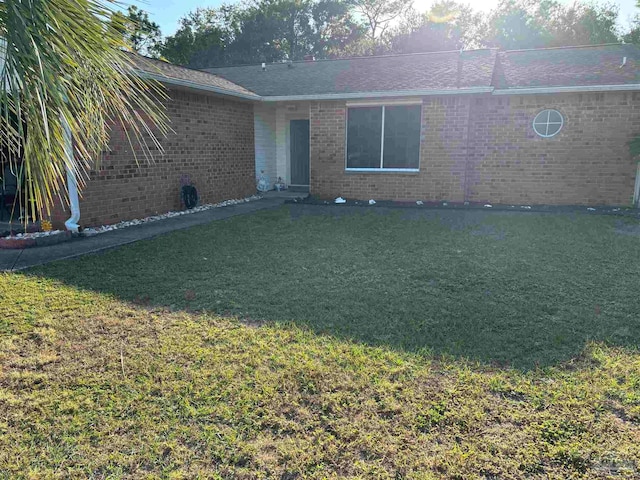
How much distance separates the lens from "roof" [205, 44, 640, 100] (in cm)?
1045

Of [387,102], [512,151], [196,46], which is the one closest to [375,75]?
[387,102]

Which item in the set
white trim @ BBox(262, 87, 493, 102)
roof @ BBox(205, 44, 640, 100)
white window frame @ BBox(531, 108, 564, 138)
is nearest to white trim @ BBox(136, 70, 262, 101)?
white trim @ BBox(262, 87, 493, 102)

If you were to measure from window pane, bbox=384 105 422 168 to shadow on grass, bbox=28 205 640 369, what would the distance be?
11.7 ft

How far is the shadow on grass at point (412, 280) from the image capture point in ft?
12.6

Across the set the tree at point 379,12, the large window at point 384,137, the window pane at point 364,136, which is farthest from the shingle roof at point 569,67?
the tree at point 379,12

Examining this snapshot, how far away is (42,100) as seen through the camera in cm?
201

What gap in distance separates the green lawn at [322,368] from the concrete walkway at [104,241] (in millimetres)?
549

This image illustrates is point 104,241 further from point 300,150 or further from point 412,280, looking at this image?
point 300,150

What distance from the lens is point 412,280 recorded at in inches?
209

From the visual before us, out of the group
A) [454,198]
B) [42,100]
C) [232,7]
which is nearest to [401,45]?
[232,7]

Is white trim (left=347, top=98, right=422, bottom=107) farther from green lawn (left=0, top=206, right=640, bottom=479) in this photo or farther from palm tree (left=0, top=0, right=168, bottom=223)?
palm tree (left=0, top=0, right=168, bottom=223)

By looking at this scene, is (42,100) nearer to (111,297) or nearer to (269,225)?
(111,297)

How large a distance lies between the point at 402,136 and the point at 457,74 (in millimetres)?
2061

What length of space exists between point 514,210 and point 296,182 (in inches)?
A: 281
